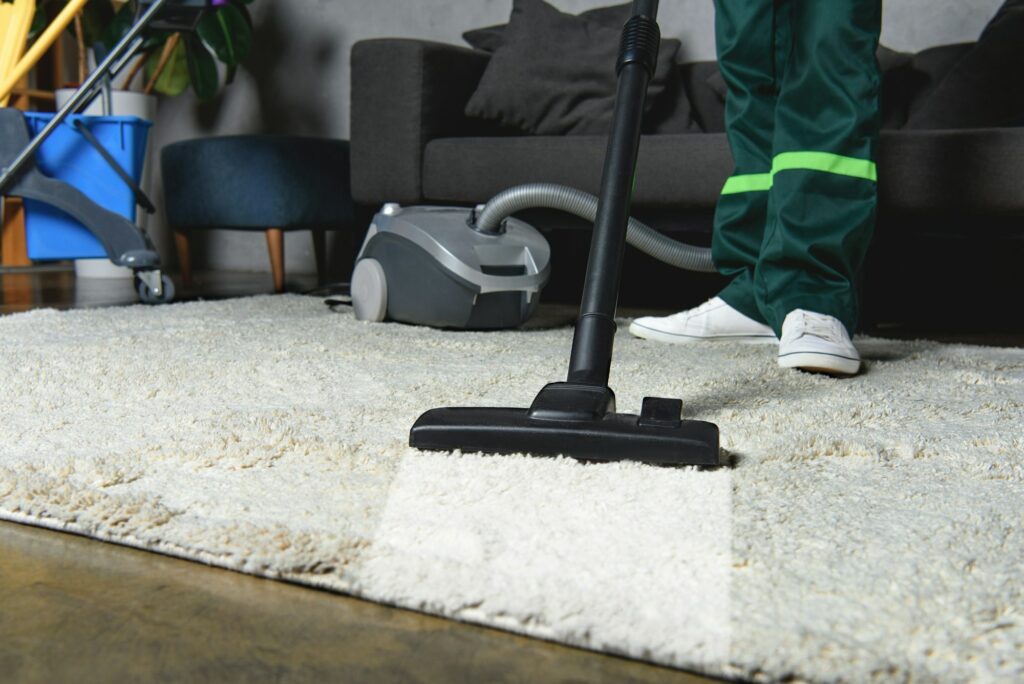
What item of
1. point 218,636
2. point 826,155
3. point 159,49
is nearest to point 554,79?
point 826,155

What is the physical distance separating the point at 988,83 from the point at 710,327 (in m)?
0.95

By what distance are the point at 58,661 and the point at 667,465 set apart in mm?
409

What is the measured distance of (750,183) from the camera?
1378 mm

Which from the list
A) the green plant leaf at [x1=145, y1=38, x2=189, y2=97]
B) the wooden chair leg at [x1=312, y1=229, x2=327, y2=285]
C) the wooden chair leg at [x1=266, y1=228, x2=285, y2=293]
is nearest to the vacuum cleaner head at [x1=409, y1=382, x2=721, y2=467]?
the wooden chair leg at [x1=266, y1=228, x2=285, y2=293]

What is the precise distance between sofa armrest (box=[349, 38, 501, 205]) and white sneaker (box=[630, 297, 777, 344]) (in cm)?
88

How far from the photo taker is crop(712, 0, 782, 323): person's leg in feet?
4.27

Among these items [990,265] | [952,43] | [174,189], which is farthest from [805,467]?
[174,189]

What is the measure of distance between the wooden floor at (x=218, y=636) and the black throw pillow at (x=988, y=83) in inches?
70.5

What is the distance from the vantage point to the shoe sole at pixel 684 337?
1.43 m

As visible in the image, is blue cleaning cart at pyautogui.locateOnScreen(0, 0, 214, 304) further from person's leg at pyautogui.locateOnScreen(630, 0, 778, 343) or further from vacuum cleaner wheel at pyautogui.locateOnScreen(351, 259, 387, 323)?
person's leg at pyautogui.locateOnScreen(630, 0, 778, 343)

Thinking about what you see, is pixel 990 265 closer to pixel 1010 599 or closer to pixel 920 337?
pixel 920 337

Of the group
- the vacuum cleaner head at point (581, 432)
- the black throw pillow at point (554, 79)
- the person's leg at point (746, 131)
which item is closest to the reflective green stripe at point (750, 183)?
the person's leg at point (746, 131)

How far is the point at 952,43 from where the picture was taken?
2.30m

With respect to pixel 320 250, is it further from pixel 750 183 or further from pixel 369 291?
pixel 750 183
